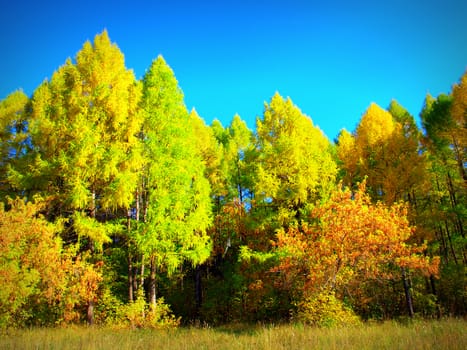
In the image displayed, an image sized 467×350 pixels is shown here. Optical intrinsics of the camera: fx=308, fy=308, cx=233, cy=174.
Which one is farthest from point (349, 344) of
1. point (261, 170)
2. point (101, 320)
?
point (101, 320)

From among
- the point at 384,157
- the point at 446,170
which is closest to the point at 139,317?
the point at 384,157

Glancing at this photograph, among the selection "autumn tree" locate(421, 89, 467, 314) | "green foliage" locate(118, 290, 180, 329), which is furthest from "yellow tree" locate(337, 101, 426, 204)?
"green foliage" locate(118, 290, 180, 329)

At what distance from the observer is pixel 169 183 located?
12.5 meters

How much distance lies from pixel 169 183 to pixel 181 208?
1.18 meters

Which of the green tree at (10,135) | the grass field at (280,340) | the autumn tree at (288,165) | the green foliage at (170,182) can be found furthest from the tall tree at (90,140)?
the autumn tree at (288,165)

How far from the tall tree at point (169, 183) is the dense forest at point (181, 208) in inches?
2.3

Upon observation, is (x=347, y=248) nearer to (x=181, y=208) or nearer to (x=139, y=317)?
(x=181, y=208)

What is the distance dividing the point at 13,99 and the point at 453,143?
907 inches

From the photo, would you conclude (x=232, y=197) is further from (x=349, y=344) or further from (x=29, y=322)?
(x=349, y=344)

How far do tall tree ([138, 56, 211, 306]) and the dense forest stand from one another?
60 mm

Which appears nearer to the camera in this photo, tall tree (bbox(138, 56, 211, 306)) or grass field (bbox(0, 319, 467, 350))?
grass field (bbox(0, 319, 467, 350))

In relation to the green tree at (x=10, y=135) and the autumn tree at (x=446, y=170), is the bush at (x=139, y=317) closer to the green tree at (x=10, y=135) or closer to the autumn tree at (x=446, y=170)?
the green tree at (x=10, y=135)

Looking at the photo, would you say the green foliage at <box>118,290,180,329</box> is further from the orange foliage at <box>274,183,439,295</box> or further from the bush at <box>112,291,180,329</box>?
the orange foliage at <box>274,183,439,295</box>

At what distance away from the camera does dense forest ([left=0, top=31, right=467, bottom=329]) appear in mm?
10398
